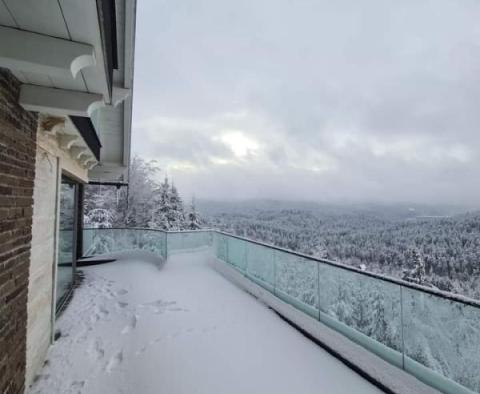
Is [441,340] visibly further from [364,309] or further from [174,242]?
[174,242]

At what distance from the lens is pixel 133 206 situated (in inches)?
941

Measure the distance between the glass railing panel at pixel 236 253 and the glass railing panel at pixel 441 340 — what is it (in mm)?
4386

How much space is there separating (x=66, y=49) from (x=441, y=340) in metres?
3.99

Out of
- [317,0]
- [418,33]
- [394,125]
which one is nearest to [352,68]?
[418,33]

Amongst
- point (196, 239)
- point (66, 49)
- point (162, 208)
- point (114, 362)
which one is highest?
point (66, 49)

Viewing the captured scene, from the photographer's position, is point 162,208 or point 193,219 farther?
point 193,219

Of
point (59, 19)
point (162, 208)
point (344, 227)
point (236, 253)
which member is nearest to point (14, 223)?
point (59, 19)

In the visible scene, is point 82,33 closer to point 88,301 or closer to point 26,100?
point 26,100

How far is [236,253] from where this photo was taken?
25.1 ft

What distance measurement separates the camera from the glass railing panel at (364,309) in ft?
10.7

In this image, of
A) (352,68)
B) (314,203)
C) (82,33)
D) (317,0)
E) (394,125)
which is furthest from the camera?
(314,203)

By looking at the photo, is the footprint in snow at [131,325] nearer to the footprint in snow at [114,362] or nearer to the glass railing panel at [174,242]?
the footprint in snow at [114,362]

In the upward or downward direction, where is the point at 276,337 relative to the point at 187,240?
downward

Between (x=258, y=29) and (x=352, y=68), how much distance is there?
11370mm
